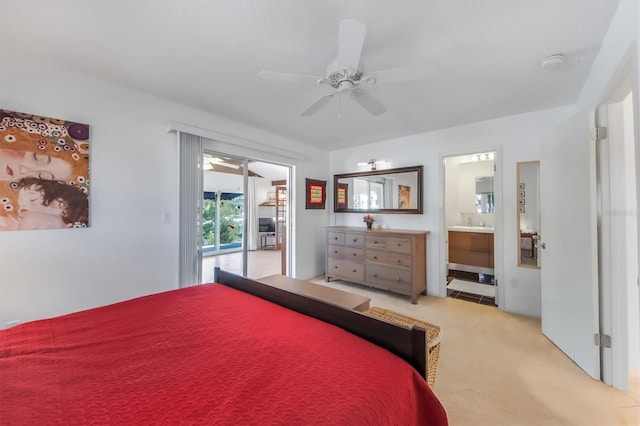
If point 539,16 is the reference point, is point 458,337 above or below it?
below

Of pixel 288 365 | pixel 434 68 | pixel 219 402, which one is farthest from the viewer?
pixel 434 68

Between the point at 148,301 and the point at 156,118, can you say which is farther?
the point at 156,118

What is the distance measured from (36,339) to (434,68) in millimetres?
2497

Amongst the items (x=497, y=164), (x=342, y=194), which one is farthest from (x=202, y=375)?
(x=342, y=194)

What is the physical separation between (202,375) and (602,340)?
2.69 meters

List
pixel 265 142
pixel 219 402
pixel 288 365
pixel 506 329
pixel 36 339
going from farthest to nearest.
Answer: pixel 265 142 < pixel 506 329 < pixel 36 339 < pixel 288 365 < pixel 219 402

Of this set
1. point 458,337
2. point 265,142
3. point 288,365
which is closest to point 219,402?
point 288,365

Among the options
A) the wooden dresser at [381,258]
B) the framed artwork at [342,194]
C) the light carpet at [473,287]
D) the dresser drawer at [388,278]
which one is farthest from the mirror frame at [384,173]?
the light carpet at [473,287]

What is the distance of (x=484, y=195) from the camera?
4.87 metres

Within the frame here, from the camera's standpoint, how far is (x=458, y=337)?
248cm

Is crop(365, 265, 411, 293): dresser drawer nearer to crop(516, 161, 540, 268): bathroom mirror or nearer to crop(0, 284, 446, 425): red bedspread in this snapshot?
crop(516, 161, 540, 268): bathroom mirror

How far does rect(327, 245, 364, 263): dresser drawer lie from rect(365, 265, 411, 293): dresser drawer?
8.3 inches

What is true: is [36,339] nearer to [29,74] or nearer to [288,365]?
[288,365]

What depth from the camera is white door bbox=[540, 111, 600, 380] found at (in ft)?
6.22
